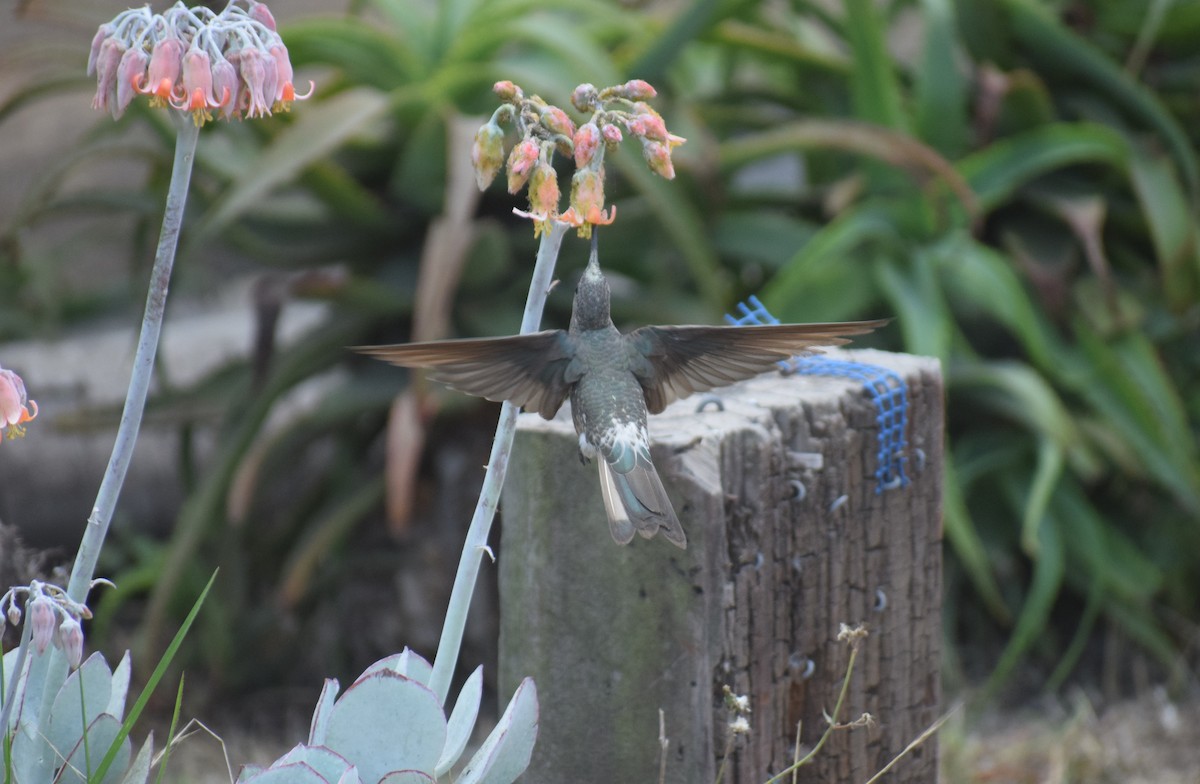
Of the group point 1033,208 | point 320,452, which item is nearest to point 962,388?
point 1033,208

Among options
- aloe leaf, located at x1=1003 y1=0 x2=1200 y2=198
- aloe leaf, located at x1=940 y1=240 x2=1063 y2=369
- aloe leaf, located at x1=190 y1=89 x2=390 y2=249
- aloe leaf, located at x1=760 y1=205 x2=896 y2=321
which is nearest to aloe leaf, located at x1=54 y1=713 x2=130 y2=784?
aloe leaf, located at x1=190 y1=89 x2=390 y2=249

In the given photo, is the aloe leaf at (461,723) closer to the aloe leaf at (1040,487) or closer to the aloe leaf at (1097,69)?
the aloe leaf at (1040,487)

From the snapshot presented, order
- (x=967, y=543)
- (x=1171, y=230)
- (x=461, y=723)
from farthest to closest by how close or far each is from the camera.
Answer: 1. (x=1171, y=230)
2. (x=967, y=543)
3. (x=461, y=723)

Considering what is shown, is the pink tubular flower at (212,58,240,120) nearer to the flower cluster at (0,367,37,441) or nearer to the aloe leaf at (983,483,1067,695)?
the flower cluster at (0,367,37,441)

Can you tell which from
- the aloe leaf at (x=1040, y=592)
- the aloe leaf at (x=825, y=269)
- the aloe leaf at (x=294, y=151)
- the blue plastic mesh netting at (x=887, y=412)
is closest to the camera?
the blue plastic mesh netting at (x=887, y=412)

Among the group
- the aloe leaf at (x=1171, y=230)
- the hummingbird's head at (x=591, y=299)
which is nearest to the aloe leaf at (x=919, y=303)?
the aloe leaf at (x=1171, y=230)

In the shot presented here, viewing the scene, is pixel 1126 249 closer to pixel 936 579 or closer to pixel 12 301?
pixel 936 579

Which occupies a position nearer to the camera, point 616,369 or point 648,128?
point 648,128

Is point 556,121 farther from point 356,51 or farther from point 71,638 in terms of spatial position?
point 356,51

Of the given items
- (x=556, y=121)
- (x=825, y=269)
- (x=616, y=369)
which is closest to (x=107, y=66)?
(x=556, y=121)
